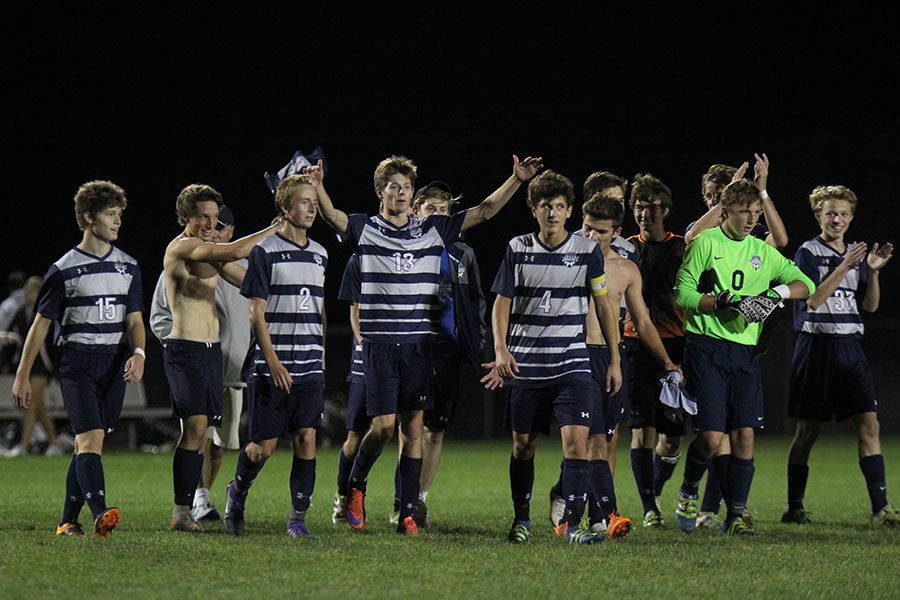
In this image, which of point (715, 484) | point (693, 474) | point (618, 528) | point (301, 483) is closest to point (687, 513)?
point (693, 474)

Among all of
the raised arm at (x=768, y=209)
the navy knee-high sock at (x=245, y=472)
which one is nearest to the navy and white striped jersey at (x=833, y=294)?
the raised arm at (x=768, y=209)

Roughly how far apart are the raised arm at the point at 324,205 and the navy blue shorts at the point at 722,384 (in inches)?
91.1

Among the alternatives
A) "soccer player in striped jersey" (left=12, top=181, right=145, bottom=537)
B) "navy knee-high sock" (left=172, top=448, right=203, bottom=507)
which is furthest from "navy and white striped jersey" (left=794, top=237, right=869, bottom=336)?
"soccer player in striped jersey" (left=12, top=181, right=145, bottom=537)

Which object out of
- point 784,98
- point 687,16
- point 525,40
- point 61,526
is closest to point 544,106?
point 525,40

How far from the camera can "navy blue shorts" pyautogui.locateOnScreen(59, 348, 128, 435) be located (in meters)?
7.75

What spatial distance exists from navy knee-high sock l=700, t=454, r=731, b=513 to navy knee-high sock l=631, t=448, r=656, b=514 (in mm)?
362

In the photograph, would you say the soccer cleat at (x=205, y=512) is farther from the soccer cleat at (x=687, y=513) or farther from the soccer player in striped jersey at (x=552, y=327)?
the soccer cleat at (x=687, y=513)

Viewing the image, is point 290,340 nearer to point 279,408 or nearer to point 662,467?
point 279,408

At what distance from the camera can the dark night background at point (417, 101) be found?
74.2 feet

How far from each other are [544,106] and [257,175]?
17.7 feet

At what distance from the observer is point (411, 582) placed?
6.11 m

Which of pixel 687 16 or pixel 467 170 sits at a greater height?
pixel 687 16

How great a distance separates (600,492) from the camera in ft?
26.4

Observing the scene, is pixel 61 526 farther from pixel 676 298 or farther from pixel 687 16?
pixel 687 16
